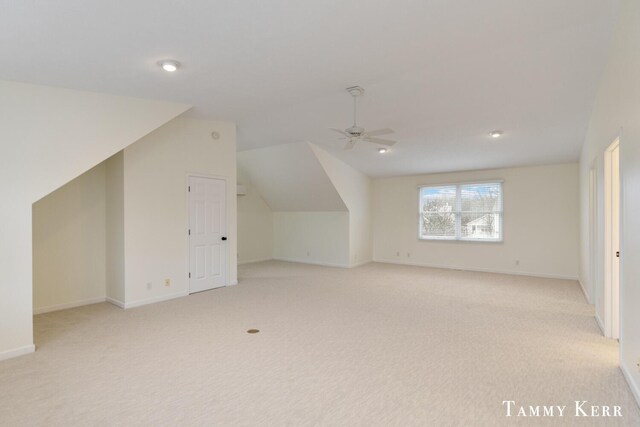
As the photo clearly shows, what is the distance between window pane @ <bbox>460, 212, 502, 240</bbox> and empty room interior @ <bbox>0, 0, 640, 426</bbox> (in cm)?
87

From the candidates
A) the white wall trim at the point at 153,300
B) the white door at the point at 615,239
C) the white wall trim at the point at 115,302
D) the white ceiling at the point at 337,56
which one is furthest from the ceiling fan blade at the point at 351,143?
the white wall trim at the point at 115,302

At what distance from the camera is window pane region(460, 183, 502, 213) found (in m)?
7.58

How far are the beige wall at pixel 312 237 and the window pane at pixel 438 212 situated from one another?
1976 millimetres

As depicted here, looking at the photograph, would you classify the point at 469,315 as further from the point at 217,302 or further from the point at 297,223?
the point at 297,223

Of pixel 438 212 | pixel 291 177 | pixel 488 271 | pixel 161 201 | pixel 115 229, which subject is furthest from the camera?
pixel 438 212

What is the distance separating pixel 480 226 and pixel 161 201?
6.59m

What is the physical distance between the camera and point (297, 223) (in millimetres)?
9211

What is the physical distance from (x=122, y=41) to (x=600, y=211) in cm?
510

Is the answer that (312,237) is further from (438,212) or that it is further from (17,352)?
(17,352)

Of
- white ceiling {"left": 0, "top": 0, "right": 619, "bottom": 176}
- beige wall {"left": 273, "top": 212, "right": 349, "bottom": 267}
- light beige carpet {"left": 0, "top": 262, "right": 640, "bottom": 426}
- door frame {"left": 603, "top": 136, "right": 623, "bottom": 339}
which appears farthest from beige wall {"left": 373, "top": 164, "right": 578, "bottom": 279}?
door frame {"left": 603, "top": 136, "right": 623, "bottom": 339}

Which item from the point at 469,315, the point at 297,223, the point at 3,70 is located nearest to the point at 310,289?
the point at 469,315

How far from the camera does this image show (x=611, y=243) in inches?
145

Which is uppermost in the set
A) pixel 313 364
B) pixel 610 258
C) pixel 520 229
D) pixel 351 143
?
pixel 351 143

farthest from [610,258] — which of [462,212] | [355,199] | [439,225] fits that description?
[355,199]
